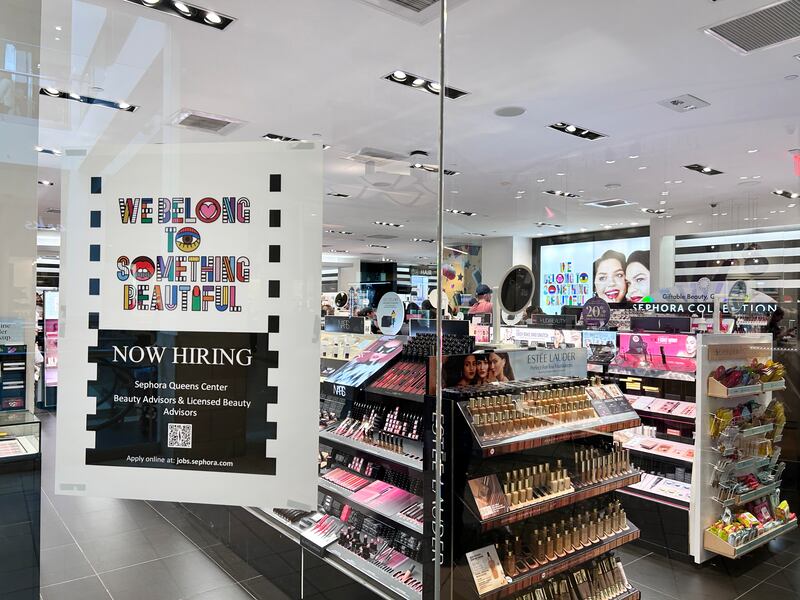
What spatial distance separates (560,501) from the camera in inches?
109

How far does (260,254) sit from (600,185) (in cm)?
577

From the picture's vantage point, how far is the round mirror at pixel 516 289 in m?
3.75

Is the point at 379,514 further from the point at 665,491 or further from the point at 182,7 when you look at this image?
the point at 182,7

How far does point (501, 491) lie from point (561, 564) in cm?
53

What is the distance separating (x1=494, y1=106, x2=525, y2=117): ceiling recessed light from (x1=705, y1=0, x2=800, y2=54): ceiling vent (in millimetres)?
1778

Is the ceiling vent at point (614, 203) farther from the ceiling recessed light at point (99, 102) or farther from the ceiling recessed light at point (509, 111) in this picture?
the ceiling recessed light at point (99, 102)

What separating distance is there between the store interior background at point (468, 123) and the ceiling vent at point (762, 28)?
0.09 meters

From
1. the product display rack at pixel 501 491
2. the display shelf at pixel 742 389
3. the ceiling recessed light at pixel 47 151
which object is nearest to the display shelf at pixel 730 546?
the display shelf at pixel 742 389

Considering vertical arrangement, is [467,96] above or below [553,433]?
above

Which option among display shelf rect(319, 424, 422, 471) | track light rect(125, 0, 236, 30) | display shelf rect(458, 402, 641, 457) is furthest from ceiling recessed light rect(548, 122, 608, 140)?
display shelf rect(319, 424, 422, 471)

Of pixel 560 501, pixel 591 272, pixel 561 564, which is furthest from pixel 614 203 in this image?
pixel 561 564

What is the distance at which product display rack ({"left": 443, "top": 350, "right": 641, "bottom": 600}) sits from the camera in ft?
8.23

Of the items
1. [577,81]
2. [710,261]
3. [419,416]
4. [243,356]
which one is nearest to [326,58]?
[577,81]

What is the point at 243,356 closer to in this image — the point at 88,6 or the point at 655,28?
the point at 88,6
